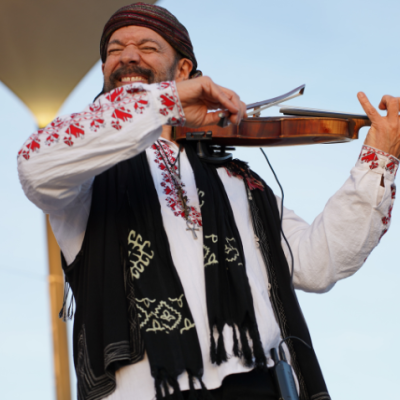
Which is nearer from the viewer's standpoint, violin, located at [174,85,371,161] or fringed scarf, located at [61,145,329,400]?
fringed scarf, located at [61,145,329,400]

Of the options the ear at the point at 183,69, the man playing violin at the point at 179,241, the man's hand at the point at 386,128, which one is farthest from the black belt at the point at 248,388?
the ear at the point at 183,69

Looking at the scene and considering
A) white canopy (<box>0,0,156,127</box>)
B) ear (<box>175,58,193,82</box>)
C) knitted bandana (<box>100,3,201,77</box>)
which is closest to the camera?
knitted bandana (<box>100,3,201,77</box>)

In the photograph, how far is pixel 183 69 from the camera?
211 centimetres

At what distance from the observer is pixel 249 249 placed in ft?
5.53

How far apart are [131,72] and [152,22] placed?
0.71ft

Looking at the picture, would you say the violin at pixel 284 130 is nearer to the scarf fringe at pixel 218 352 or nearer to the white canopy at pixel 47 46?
the scarf fringe at pixel 218 352

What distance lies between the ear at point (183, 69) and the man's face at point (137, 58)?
4 centimetres

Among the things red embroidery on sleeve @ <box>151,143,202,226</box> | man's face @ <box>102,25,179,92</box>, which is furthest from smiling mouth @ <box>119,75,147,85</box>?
red embroidery on sleeve @ <box>151,143,202,226</box>

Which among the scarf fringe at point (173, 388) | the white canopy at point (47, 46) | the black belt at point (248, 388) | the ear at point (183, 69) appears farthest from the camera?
the white canopy at point (47, 46)

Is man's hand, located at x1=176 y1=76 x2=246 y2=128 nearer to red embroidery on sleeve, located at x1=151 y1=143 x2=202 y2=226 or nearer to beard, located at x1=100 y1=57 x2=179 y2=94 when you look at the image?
red embroidery on sleeve, located at x1=151 y1=143 x2=202 y2=226

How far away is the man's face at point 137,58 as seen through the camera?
1.89 meters

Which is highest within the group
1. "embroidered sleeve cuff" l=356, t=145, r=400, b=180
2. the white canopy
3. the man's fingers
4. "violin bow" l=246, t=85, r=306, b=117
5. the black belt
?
the white canopy

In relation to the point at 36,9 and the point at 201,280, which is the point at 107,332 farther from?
the point at 36,9

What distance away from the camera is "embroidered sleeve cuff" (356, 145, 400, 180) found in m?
1.61
